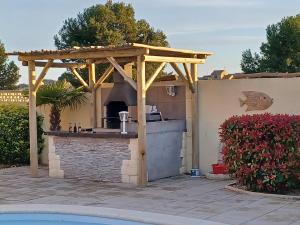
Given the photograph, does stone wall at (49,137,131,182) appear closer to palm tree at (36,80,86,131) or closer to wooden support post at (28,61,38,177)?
wooden support post at (28,61,38,177)

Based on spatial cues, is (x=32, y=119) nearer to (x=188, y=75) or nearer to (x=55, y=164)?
(x=55, y=164)

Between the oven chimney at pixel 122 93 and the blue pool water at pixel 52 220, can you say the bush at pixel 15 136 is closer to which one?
the oven chimney at pixel 122 93

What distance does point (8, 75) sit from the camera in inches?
1348

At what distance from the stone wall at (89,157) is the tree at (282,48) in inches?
660

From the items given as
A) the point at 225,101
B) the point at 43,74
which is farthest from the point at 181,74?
the point at 43,74

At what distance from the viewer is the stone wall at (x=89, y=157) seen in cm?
1222

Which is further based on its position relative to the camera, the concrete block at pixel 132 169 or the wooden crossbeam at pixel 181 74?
the wooden crossbeam at pixel 181 74

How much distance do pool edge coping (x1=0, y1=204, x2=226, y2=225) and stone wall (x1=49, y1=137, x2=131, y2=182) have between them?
3622mm

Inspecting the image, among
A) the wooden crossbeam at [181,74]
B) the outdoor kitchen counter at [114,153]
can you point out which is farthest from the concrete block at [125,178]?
the wooden crossbeam at [181,74]

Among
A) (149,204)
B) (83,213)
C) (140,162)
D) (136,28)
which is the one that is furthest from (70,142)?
(136,28)

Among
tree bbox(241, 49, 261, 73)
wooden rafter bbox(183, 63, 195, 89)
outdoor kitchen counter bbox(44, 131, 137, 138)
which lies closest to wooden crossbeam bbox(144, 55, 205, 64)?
wooden rafter bbox(183, 63, 195, 89)

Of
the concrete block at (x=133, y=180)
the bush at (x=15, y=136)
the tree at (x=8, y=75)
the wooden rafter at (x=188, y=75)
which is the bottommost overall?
the concrete block at (x=133, y=180)

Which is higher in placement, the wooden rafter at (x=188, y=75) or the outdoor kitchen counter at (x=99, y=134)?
the wooden rafter at (x=188, y=75)

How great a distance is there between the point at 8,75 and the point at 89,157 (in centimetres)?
2304
